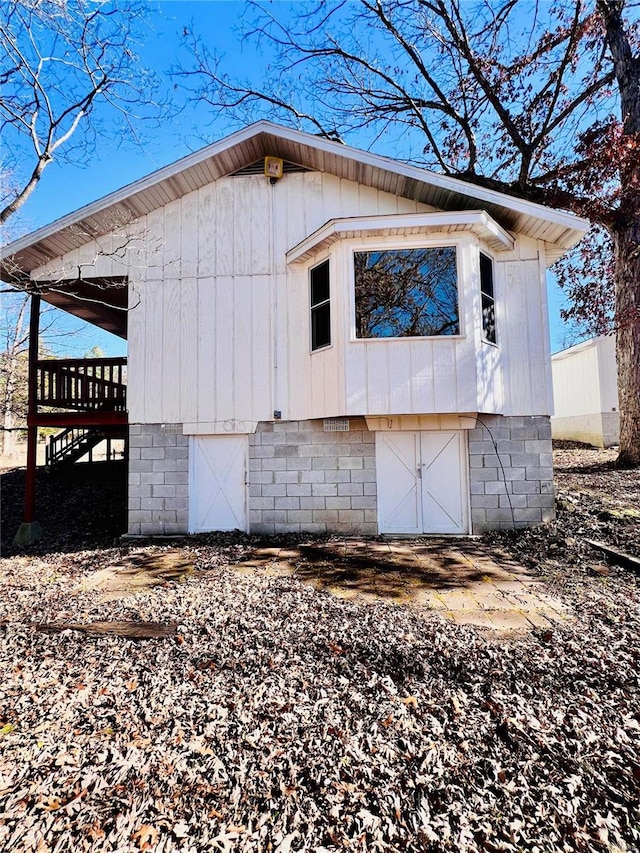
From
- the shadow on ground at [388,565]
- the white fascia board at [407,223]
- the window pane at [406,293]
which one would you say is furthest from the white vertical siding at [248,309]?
the shadow on ground at [388,565]

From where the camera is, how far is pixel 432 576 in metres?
4.81

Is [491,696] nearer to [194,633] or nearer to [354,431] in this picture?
[194,633]

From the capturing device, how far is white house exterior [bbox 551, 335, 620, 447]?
1431 centimetres

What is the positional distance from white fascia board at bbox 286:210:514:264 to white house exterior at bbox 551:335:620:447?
33.2 ft

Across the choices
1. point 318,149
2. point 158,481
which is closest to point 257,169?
point 318,149

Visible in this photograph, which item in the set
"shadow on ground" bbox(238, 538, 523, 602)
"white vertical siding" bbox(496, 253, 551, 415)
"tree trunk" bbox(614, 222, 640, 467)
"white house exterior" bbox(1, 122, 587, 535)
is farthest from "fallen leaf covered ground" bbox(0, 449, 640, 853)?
"tree trunk" bbox(614, 222, 640, 467)

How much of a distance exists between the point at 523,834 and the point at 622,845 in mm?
365

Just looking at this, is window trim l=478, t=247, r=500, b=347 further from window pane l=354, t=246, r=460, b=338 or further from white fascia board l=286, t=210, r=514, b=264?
window pane l=354, t=246, r=460, b=338

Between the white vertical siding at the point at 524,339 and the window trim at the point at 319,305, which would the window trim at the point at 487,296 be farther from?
the window trim at the point at 319,305

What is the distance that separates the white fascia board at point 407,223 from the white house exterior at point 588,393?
399 inches

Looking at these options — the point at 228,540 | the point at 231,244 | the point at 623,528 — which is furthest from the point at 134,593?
the point at 623,528

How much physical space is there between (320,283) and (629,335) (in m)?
7.09

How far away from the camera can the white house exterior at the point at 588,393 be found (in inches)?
563

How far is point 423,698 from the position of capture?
98.3 inches
